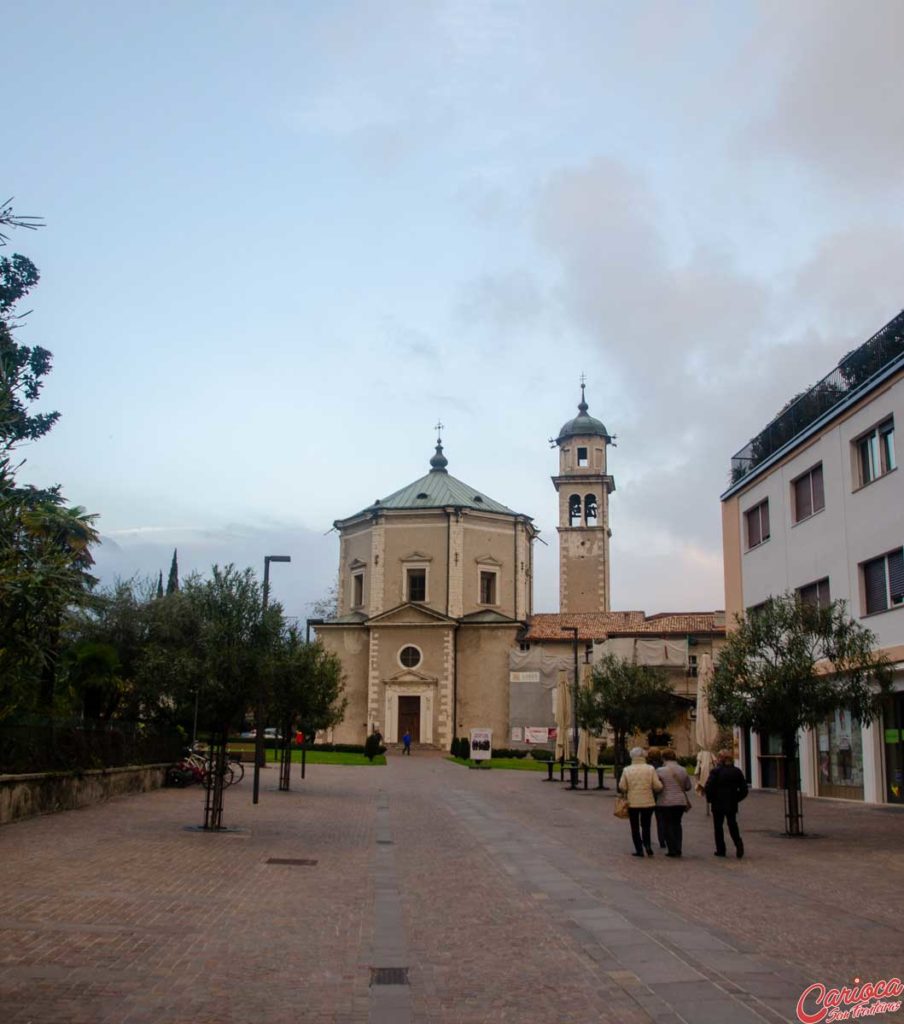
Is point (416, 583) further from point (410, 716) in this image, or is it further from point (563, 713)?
point (563, 713)

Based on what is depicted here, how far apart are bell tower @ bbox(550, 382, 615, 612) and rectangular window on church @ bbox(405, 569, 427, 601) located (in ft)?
50.9

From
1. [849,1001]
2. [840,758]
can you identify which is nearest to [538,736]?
[840,758]

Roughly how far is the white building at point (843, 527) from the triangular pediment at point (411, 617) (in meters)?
31.0

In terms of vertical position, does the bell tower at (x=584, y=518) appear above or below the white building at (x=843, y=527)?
above

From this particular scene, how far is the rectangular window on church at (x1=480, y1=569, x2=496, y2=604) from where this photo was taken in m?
65.2

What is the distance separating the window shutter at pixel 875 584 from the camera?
78.1 feet

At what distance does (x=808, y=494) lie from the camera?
2819 centimetres

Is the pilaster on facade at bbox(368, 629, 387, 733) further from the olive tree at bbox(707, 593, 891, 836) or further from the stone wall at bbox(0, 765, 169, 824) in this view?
the olive tree at bbox(707, 593, 891, 836)

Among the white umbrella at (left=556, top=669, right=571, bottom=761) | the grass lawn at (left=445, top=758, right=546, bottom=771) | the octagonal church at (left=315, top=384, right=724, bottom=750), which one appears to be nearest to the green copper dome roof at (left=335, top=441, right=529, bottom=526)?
the octagonal church at (left=315, top=384, right=724, bottom=750)

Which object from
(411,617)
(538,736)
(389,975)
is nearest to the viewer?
(389,975)

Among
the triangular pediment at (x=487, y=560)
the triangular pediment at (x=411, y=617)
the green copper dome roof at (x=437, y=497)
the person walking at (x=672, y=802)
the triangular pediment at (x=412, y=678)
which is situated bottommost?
the person walking at (x=672, y=802)

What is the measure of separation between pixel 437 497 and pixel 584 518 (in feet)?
49.0

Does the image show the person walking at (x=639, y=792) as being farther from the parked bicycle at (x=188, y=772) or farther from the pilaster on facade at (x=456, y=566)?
the pilaster on facade at (x=456, y=566)

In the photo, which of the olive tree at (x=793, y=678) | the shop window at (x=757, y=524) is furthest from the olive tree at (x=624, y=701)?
the olive tree at (x=793, y=678)
